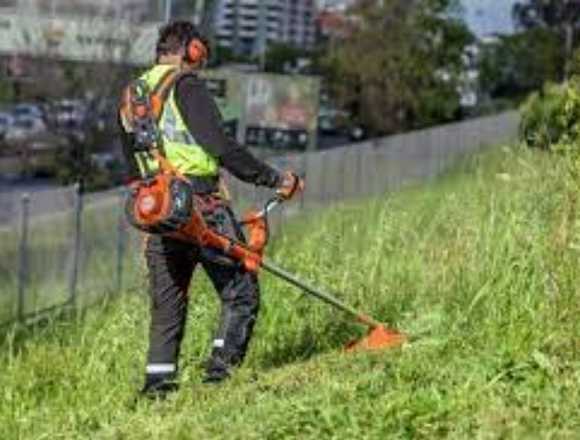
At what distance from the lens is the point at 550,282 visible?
20.7 feet

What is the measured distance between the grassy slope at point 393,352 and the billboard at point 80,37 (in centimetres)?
2117

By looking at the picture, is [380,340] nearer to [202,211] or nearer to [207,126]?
[202,211]

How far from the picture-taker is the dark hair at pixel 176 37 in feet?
23.1

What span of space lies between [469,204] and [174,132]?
3.31 metres

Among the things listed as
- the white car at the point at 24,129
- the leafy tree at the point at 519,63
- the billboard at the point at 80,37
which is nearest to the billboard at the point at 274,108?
the billboard at the point at 80,37

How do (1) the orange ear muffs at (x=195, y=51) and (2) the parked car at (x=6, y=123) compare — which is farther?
(2) the parked car at (x=6, y=123)

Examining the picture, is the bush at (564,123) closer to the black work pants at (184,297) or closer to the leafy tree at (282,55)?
the black work pants at (184,297)

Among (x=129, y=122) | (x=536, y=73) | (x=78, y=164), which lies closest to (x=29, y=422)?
(x=129, y=122)

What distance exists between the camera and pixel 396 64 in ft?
184

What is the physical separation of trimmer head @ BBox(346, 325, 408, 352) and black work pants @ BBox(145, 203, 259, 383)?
1.78ft

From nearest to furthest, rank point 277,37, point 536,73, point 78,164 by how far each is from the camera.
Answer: point 78,164 → point 536,73 → point 277,37

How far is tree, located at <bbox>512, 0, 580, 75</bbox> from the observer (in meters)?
76.9

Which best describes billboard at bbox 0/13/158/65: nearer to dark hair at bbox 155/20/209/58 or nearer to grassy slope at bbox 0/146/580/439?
grassy slope at bbox 0/146/580/439

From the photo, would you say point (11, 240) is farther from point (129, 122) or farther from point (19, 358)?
point (129, 122)
